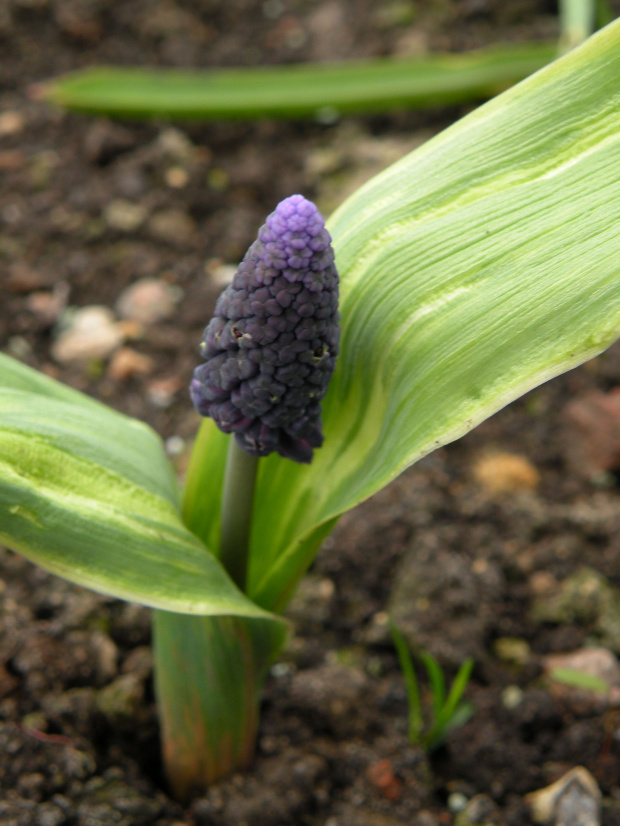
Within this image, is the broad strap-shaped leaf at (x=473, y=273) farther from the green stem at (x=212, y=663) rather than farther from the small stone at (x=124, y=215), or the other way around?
the small stone at (x=124, y=215)

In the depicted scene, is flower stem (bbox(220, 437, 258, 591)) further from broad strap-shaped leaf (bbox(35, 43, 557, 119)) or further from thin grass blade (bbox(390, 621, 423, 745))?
broad strap-shaped leaf (bbox(35, 43, 557, 119))

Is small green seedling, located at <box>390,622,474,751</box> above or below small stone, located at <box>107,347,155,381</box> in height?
above

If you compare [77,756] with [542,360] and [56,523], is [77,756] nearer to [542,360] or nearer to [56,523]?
[56,523]

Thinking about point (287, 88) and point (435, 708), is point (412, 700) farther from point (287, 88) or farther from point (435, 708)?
point (287, 88)

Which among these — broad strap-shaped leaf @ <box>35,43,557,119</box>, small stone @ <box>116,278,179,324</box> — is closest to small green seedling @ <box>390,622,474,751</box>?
small stone @ <box>116,278,179,324</box>

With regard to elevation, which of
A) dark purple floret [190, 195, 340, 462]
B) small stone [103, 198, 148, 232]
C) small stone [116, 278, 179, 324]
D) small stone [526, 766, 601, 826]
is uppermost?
dark purple floret [190, 195, 340, 462]

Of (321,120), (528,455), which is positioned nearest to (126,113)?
(321,120)

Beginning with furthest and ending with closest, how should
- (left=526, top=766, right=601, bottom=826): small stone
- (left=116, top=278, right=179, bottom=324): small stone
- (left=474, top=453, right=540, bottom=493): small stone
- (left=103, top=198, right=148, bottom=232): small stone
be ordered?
1. (left=103, top=198, right=148, bottom=232): small stone
2. (left=116, top=278, right=179, bottom=324): small stone
3. (left=474, top=453, right=540, bottom=493): small stone
4. (left=526, top=766, right=601, bottom=826): small stone
